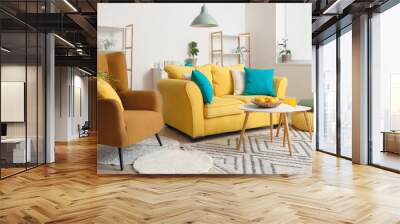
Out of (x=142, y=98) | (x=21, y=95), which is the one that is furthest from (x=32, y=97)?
(x=142, y=98)

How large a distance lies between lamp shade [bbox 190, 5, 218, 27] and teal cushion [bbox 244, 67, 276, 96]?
62 cm

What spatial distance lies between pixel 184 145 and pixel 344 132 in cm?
314

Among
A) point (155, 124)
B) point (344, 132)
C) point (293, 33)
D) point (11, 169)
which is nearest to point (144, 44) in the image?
point (155, 124)

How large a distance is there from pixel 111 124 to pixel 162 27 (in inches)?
46.6

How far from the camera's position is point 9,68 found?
4969mm

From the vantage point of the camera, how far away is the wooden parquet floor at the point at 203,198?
286 cm

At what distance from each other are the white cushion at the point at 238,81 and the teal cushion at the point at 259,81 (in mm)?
43

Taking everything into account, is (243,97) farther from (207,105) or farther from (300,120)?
(300,120)

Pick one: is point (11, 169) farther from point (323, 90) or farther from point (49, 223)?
point (323, 90)

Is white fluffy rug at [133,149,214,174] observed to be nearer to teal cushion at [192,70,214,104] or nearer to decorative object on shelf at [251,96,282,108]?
teal cushion at [192,70,214,104]

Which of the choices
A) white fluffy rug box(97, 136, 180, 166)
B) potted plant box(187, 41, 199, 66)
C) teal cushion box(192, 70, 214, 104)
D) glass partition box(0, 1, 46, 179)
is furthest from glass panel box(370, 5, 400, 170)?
glass partition box(0, 1, 46, 179)

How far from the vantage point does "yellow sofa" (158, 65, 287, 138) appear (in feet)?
14.1

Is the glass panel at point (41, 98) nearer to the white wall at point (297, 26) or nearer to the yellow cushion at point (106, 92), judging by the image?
the yellow cushion at point (106, 92)

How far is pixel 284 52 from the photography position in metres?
4.33
